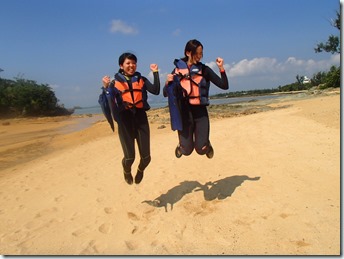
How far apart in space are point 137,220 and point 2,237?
207 centimetres

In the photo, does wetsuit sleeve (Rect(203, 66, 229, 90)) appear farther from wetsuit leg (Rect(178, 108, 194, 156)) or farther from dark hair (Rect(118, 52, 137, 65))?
dark hair (Rect(118, 52, 137, 65))

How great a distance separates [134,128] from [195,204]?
1628mm

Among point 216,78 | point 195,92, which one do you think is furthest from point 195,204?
point 216,78

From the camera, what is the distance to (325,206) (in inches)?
169

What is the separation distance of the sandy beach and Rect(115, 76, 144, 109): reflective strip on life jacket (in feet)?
5.87

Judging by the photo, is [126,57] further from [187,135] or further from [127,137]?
[187,135]

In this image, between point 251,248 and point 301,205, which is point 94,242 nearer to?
point 251,248

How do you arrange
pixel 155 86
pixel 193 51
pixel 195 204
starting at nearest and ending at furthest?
pixel 155 86, pixel 193 51, pixel 195 204

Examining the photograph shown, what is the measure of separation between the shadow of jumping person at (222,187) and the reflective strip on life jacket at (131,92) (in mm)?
2056

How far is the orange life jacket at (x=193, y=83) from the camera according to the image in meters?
4.93

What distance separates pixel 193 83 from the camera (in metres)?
4.93

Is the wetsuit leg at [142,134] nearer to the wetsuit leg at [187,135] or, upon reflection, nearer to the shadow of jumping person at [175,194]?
the wetsuit leg at [187,135]

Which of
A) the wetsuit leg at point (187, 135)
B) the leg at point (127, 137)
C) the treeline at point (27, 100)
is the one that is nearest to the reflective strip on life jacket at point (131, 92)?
the leg at point (127, 137)

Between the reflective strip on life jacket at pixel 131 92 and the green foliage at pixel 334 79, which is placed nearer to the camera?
the reflective strip on life jacket at pixel 131 92
